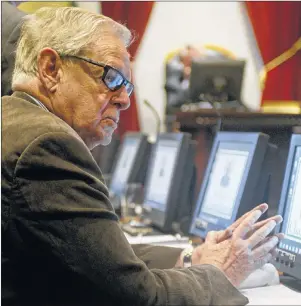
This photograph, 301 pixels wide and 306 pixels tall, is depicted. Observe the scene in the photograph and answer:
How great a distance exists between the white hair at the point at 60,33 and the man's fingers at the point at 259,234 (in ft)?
1.72

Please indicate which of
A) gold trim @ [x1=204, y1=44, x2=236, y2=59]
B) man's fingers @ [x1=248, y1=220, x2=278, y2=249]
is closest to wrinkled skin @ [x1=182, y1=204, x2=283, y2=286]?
man's fingers @ [x1=248, y1=220, x2=278, y2=249]

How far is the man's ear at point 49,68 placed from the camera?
3.89 feet

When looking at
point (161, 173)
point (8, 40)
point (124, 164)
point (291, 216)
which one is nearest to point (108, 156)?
point (124, 164)

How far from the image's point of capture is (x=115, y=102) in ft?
4.17

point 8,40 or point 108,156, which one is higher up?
point 8,40

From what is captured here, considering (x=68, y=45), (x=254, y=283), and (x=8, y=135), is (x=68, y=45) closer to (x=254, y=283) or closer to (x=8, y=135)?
(x=8, y=135)

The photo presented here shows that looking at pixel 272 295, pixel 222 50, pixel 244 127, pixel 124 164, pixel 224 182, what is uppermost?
pixel 222 50

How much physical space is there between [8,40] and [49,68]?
1.33 ft

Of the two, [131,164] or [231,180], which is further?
[131,164]

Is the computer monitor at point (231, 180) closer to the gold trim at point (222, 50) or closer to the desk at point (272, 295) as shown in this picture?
the desk at point (272, 295)

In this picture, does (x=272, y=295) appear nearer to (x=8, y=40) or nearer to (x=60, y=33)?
(x=60, y=33)

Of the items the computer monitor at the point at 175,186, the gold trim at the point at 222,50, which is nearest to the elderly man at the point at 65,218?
the computer monitor at the point at 175,186

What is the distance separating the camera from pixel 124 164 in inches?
124

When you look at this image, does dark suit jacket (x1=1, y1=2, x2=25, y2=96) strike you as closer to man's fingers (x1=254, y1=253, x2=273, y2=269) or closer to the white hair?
the white hair
